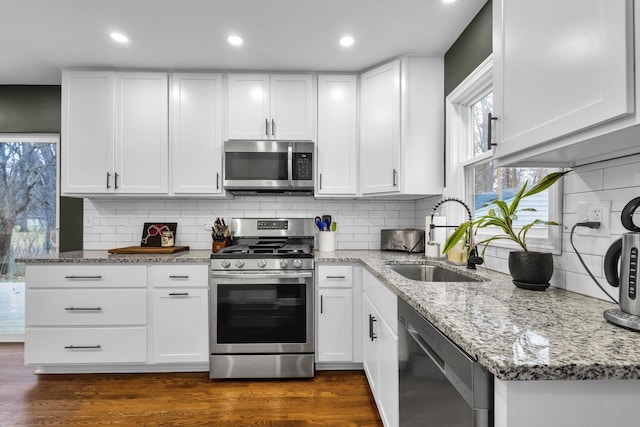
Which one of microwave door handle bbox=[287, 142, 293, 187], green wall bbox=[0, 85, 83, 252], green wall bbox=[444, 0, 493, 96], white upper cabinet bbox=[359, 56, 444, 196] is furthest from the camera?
green wall bbox=[0, 85, 83, 252]

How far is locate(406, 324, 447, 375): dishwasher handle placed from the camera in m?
0.96

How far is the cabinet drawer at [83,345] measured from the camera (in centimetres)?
241

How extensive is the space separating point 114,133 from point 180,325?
169 centimetres

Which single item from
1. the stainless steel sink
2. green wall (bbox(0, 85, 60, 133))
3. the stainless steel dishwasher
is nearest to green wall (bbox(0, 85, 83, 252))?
green wall (bbox(0, 85, 60, 133))

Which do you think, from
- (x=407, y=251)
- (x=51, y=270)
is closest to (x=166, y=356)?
(x=51, y=270)

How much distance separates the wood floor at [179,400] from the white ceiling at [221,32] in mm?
2472

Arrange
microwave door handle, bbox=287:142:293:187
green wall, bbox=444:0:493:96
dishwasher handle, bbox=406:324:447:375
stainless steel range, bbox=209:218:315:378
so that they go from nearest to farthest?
dishwasher handle, bbox=406:324:447:375 < green wall, bbox=444:0:493:96 < stainless steel range, bbox=209:218:315:378 < microwave door handle, bbox=287:142:293:187

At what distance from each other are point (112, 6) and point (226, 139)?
3.67ft

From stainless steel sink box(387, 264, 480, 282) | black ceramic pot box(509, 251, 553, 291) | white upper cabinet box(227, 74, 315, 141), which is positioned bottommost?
stainless steel sink box(387, 264, 480, 282)

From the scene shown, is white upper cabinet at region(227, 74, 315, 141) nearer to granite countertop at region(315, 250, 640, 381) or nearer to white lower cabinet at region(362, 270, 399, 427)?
white lower cabinet at region(362, 270, 399, 427)

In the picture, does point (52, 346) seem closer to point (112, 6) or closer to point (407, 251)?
point (112, 6)

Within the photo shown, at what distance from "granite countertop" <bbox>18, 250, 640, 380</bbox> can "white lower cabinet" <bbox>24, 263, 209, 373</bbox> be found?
1.70 m

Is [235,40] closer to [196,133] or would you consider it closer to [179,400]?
[196,133]

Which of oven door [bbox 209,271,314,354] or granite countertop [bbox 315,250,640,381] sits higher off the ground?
granite countertop [bbox 315,250,640,381]
